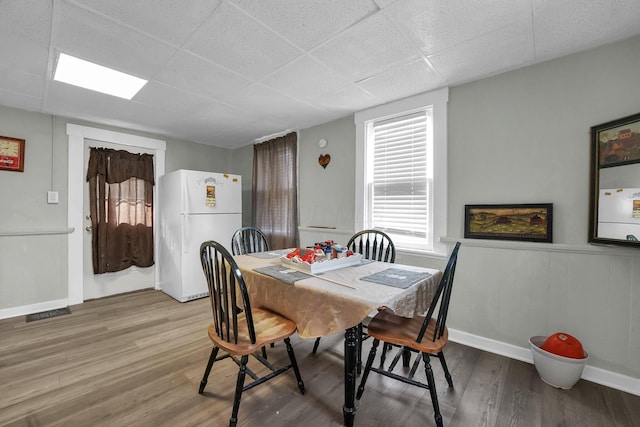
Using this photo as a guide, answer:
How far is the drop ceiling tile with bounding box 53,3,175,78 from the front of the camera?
158 cm

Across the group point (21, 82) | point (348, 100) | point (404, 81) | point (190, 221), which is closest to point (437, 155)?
point (404, 81)

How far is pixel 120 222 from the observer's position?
365 centimetres

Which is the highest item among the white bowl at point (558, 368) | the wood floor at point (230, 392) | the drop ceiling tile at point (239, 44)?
the drop ceiling tile at point (239, 44)

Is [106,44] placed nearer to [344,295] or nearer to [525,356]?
[344,295]

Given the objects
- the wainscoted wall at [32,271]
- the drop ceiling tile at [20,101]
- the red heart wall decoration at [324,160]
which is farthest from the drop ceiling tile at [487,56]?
the wainscoted wall at [32,271]

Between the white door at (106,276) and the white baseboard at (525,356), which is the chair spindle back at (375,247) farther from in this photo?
the white door at (106,276)

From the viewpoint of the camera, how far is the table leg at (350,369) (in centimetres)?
140

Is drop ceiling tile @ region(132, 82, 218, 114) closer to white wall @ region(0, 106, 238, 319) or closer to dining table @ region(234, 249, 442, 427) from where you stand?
white wall @ region(0, 106, 238, 319)

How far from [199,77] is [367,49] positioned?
4.54 feet

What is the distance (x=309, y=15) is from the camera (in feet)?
5.15

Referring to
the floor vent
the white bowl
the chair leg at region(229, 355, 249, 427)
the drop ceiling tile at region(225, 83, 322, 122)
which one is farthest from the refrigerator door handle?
the white bowl

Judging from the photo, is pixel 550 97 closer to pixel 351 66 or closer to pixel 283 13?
pixel 351 66

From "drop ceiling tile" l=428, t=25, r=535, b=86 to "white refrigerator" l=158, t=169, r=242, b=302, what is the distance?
2918 millimetres

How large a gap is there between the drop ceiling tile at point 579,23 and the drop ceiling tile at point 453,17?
11cm
